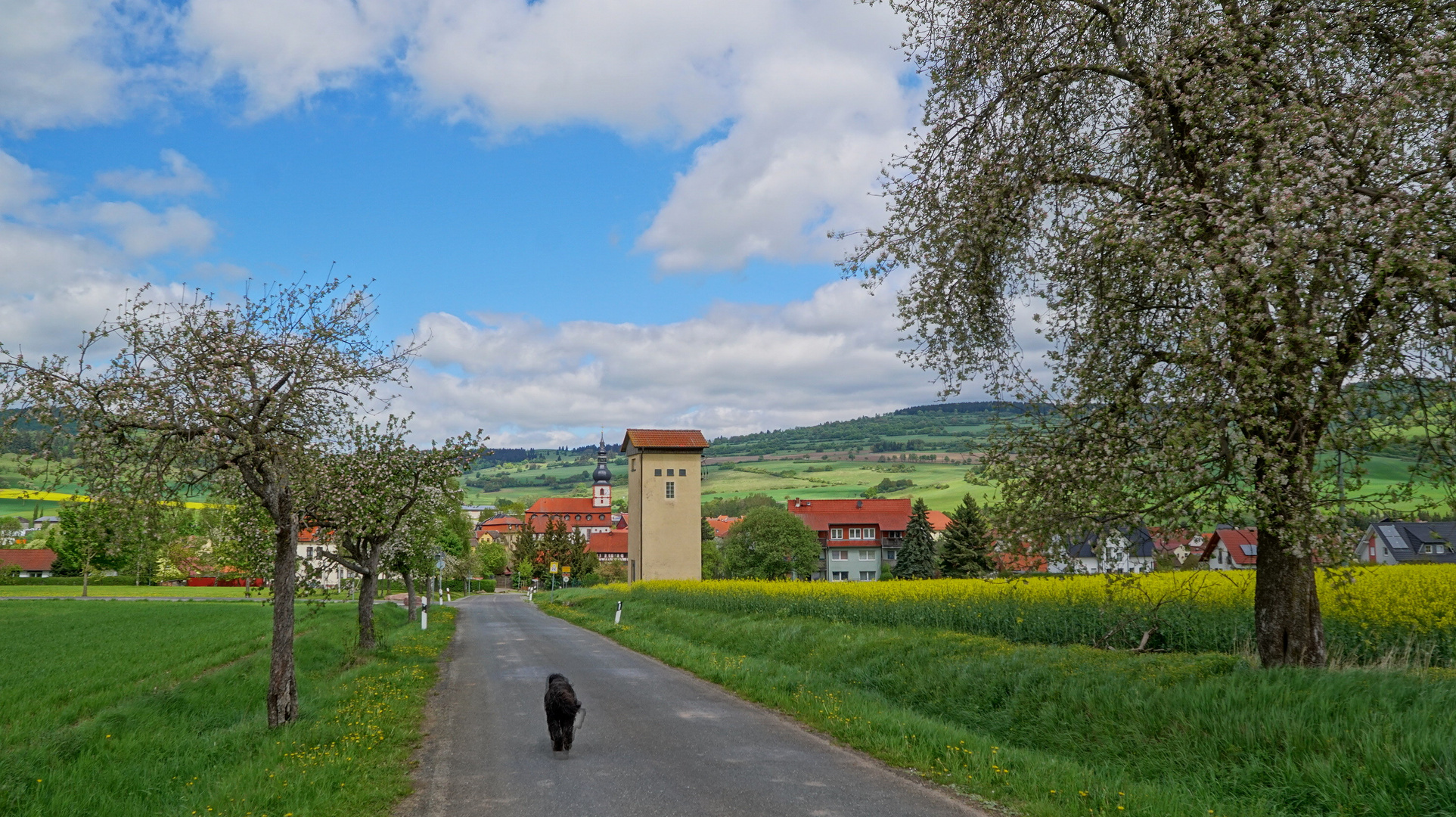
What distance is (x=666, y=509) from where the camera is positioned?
62625 mm

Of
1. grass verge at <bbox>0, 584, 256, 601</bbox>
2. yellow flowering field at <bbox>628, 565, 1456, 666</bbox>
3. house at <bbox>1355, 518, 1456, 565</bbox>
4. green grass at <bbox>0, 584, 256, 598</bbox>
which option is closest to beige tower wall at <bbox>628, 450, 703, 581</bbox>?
grass verge at <bbox>0, 584, 256, 601</bbox>

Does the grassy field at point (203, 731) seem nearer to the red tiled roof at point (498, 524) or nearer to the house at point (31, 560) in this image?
the house at point (31, 560)

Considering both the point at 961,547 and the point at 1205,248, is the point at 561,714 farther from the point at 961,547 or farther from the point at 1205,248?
the point at 961,547

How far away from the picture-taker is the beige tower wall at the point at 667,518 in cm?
6178

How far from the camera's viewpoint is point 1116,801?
25.5ft

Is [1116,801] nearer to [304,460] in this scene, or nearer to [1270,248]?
[1270,248]

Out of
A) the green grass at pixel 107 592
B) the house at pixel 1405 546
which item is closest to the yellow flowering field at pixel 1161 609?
the house at pixel 1405 546

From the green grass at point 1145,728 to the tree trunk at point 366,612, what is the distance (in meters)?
13.8

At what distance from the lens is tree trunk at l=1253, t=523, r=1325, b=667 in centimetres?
1008

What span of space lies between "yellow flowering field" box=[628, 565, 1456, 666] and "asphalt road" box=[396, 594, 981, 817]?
3783 mm

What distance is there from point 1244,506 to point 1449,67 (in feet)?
14.8

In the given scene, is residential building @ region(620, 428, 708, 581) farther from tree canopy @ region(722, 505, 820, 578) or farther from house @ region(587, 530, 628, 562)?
house @ region(587, 530, 628, 562)

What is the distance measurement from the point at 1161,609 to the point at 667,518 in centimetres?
4862

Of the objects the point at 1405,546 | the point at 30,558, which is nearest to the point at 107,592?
the point at 30,558
